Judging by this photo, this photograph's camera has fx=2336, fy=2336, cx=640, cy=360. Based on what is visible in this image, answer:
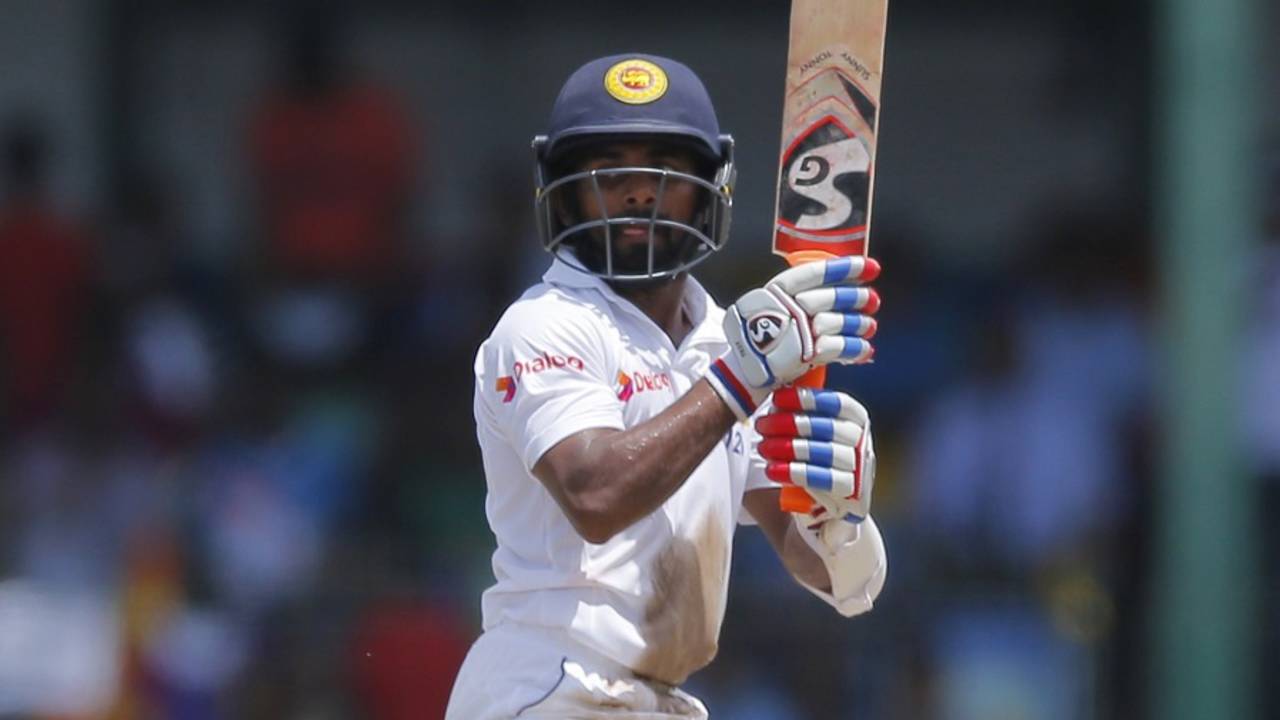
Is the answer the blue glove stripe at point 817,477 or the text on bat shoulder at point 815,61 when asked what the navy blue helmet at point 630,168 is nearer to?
the text on bat shoulder at point 815,61

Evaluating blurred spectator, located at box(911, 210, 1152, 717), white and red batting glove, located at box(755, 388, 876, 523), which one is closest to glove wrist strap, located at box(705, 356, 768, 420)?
white and red batting glove, located at box(755, 388, 876, 523)

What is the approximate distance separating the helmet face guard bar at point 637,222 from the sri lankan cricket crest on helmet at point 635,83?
0.34 ft

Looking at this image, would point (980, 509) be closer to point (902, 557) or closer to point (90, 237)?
point (902, 557)

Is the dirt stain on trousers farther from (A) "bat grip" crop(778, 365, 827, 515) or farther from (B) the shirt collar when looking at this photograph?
(B) the shirt collar

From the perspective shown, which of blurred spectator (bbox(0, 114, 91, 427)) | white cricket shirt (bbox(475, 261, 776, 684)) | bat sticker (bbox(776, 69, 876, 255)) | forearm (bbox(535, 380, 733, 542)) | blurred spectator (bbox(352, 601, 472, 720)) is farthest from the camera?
blurred spectator (bbox(0, 114, 91, 427))

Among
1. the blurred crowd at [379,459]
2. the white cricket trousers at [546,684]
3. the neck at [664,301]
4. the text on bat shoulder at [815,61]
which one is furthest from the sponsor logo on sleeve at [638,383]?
the blurred crowd at [379,459]

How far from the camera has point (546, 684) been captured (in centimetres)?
319

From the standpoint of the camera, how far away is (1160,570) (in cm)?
629

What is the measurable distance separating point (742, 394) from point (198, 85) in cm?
595

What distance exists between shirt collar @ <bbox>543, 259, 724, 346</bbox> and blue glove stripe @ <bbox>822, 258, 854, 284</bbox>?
0.29 metres

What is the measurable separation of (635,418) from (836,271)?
347 mm

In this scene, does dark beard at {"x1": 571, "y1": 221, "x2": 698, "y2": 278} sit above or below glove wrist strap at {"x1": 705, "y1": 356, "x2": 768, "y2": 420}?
above

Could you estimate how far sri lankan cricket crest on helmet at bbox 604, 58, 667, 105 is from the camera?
331 centimetres

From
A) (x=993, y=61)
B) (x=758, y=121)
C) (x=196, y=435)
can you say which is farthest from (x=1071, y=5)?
(x=196, y=435)
